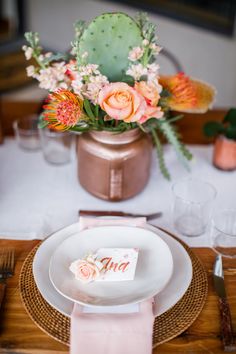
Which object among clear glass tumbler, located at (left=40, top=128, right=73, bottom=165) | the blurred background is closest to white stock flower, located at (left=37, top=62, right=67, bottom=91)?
clear glass tumbler, located at (left=40, top=128, right=73, bottom=165)

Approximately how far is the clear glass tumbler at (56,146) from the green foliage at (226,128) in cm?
38

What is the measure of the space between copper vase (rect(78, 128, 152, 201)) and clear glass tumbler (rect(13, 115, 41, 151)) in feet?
0.80

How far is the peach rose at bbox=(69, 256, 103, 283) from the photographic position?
863 millimetres

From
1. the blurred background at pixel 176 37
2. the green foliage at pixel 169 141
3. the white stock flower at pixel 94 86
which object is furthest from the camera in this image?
the blurred background at pixel 176 37

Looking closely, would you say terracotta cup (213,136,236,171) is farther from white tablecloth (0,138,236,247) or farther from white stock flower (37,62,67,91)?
white stock flower (37,62,67,91)

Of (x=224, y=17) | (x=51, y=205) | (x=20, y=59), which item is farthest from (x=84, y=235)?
(x=20, y=59)

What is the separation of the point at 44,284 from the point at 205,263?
0.33m

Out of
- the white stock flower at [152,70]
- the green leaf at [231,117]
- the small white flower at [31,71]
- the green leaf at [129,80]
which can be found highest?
the white stock flower at [152,70]

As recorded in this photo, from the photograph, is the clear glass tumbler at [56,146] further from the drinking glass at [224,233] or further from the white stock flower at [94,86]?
the drinking glass at [224,233]

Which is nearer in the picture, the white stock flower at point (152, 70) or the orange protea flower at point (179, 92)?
the white stock flower at point (152, 70)

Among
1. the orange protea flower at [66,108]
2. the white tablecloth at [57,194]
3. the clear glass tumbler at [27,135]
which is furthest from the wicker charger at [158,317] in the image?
the clear glass tumbler at [27,135]

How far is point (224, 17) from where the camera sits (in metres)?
2.83

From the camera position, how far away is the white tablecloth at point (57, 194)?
1106 mm

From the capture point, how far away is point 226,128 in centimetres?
127
